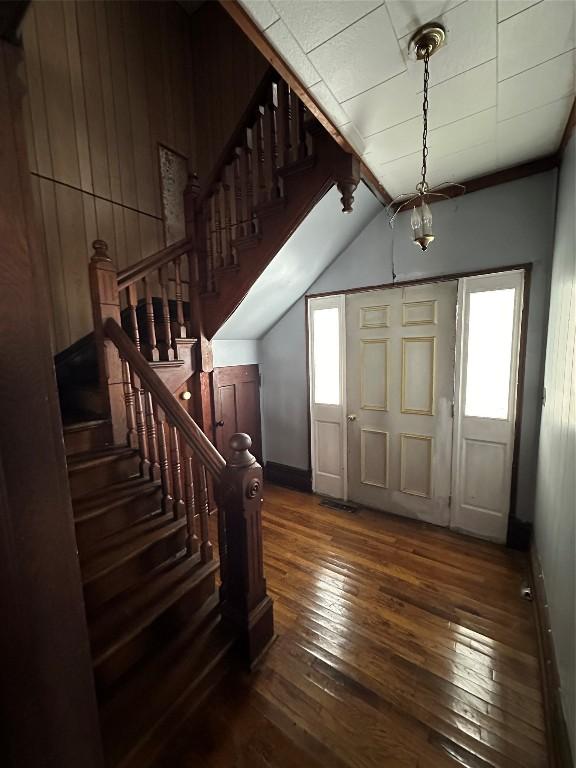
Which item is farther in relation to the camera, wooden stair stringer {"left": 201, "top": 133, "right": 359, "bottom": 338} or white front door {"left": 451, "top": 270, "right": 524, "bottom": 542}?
white front door {"left": 451, "top": 270, "right": 524, "bottom": 542}

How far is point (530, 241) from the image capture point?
215cm

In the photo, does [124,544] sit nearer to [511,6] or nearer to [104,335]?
[104,335]

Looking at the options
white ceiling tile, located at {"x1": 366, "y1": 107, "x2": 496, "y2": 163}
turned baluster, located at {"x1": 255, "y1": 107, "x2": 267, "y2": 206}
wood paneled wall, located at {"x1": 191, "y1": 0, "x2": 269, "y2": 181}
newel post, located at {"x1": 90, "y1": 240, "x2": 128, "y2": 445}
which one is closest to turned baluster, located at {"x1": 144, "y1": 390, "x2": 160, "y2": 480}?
newel post, located at {"x1": 90, "y1": 240, "x2": 128, "y2": 445}

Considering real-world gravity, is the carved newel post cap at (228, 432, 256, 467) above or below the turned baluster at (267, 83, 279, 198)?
below

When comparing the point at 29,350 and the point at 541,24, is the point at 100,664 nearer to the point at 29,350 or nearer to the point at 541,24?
the point at 29,350

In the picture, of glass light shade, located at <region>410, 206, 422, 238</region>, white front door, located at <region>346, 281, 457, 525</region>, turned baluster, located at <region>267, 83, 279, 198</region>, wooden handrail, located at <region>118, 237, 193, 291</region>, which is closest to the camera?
glass light shade, located at <region>410, 206, 422, 238</region>

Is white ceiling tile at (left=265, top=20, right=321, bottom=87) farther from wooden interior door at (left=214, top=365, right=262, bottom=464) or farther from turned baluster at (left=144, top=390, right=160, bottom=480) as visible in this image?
wooden interior door at (left=214, top=365, right=262, bottom=464)

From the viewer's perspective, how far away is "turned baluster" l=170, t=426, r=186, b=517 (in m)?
1.74

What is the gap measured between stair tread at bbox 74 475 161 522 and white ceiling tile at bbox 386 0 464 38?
2300 mm

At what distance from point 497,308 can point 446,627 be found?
2142 millimetres

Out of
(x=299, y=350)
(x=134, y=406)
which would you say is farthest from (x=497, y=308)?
(x=134, y=406)

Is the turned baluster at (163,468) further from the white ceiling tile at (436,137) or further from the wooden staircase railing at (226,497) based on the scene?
the white ceiling tile at (436,137)

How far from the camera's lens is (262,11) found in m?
1.03

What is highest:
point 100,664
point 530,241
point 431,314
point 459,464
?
point 530,241
